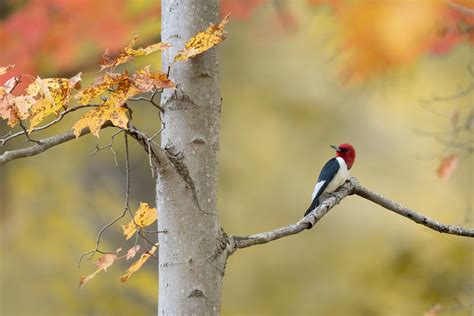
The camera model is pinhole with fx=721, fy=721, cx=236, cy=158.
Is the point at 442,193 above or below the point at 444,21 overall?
above

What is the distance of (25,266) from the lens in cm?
450

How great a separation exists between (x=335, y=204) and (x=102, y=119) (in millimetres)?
800

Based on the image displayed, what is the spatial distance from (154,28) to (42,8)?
63 centimetres

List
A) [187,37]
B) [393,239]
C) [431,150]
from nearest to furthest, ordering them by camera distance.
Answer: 1. [187,37]
2. [431,150]
3. [393,239]

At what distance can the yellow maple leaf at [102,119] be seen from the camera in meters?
1.50

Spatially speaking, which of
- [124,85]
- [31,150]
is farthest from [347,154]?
[31,150]

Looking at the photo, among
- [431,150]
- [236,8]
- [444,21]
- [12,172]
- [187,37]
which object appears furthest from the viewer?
[431,150]

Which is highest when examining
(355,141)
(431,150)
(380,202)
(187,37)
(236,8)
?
(355,141)

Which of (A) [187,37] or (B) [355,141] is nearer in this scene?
(A) [187,37]

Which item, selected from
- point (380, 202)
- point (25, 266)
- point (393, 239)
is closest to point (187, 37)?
point (380, 202)

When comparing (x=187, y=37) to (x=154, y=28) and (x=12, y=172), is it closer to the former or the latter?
(x=154, y=28)

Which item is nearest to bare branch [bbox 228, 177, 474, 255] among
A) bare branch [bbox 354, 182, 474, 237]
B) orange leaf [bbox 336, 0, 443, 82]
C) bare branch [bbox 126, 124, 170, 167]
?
bare branch [bbox 354, 182, 474, 237]

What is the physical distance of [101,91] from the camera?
1564 mm

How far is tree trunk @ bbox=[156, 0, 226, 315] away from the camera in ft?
5.66
